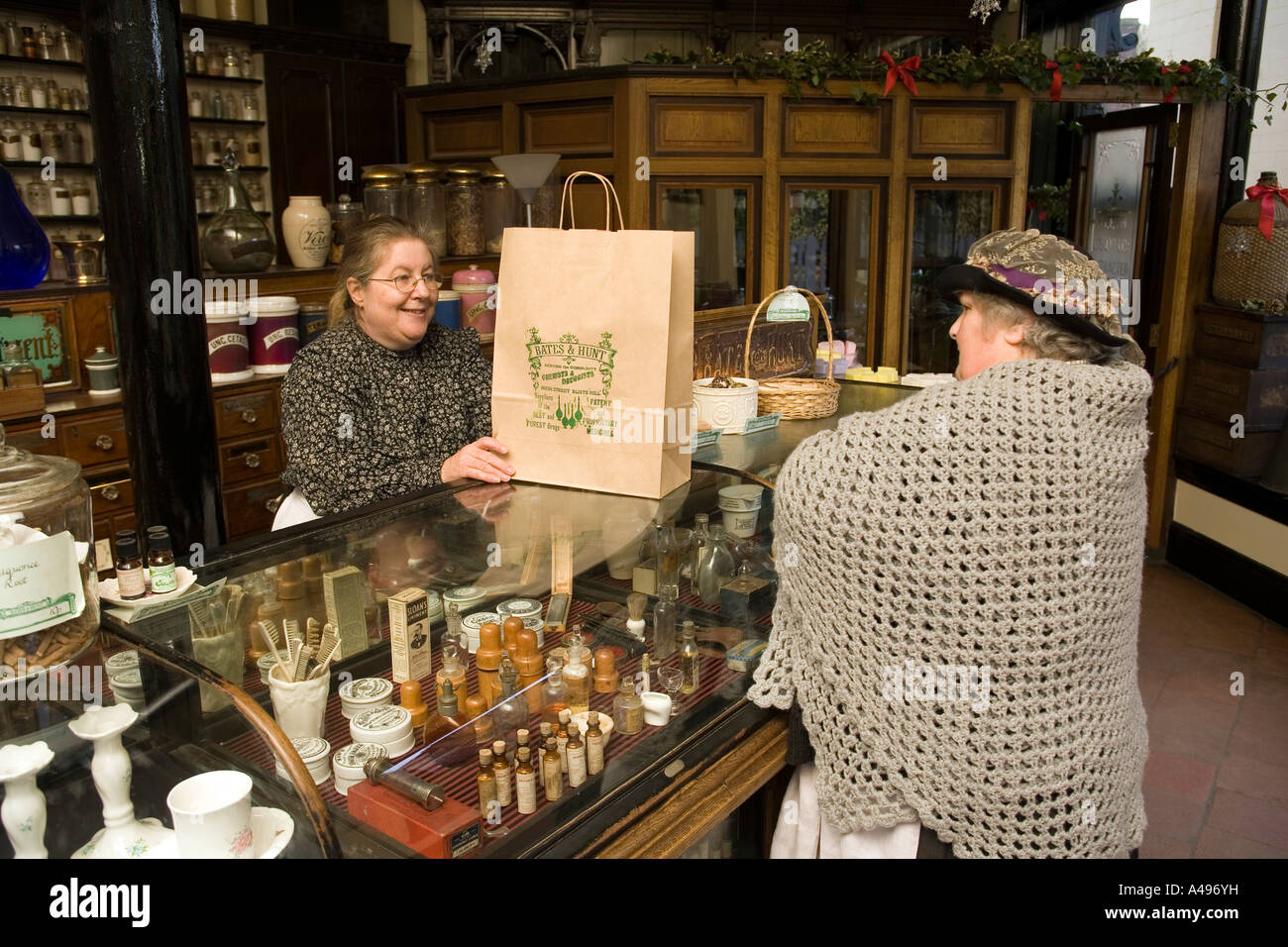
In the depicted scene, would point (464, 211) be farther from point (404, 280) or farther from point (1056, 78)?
point (1056, 78)

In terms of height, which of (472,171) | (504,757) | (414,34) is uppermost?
(414,34)

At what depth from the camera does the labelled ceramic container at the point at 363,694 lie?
1.61 meters

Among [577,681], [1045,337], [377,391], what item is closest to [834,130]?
[377,391]

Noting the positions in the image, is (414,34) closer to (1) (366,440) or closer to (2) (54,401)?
(2) (54,401)

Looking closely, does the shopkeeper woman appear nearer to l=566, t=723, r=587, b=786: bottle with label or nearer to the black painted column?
the black painted column

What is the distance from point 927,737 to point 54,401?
11.2ft

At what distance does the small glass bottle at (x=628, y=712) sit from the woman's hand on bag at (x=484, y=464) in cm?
73

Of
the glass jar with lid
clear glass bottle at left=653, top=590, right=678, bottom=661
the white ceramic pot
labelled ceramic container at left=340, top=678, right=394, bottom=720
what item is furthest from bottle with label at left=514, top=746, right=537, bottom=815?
the white ceramic pot

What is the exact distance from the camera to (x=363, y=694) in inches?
64.5

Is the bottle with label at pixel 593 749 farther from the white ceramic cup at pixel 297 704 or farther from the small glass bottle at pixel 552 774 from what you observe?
the white ceramic cup at pixel 297 704

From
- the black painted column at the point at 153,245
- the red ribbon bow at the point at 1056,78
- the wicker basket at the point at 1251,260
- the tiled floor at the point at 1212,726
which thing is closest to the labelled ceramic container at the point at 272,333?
the black painted column at the point at 153,245

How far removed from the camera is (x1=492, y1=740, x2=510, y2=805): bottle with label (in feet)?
4.61
